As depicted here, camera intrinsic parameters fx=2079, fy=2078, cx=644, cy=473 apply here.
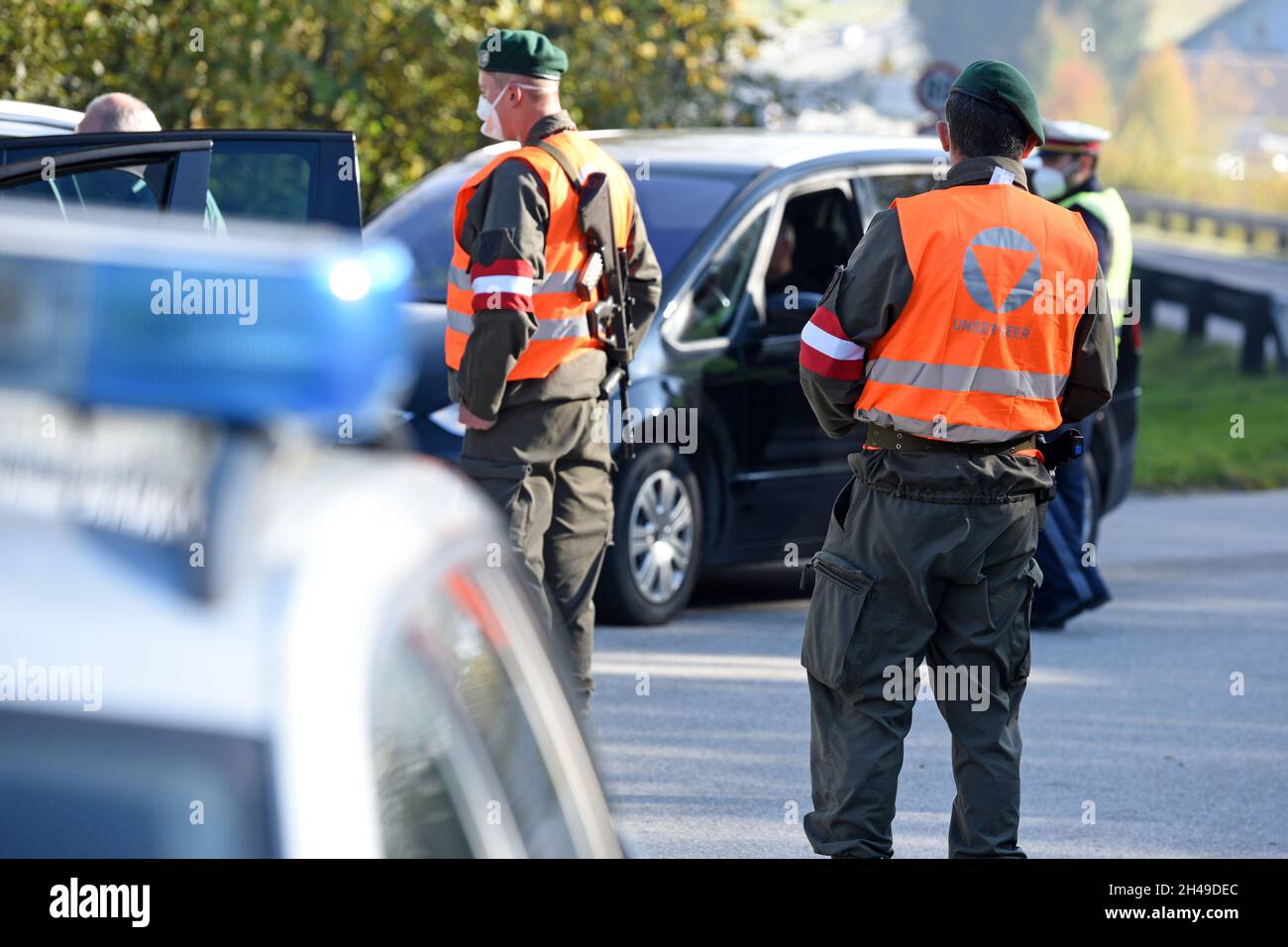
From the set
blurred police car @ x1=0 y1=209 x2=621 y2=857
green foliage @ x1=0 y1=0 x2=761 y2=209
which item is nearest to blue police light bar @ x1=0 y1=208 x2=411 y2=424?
blurred police car @ x1=0 y1=209 x2=621 y2=857

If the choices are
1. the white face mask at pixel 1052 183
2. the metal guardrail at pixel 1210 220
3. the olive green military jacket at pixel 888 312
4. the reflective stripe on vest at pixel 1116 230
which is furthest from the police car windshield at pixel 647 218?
the metal guardrail at pixel 1210 220

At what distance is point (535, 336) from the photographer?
572 centimetres

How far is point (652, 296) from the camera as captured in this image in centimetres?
607

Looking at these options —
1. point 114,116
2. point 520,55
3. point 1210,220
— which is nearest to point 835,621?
point 520,55

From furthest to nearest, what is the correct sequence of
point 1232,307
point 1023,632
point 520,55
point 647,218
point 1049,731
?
point 1232,307, point 647,218, point 1049,731, point 520,55, point 1023,632

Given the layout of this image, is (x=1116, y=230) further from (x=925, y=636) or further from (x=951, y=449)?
(x=925, y=636)

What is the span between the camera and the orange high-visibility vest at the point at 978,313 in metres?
4.28

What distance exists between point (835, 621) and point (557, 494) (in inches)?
64.0

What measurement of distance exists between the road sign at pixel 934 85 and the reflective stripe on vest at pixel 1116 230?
15.1 feet

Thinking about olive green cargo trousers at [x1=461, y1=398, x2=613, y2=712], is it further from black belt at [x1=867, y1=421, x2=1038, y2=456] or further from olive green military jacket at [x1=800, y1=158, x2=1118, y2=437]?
black belt at [x1=867, y1=421, x2=1038, y2=456]

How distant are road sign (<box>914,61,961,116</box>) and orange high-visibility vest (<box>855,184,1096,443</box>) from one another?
8919 millimetres

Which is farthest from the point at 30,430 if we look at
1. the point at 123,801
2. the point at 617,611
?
the point at 617,611
